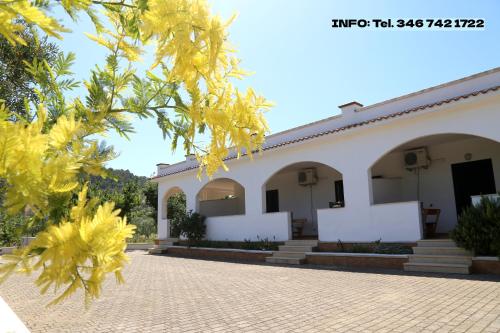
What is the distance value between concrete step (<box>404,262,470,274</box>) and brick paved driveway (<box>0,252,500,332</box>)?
78 centimetres

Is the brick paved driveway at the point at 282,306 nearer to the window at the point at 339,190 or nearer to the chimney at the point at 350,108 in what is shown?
the chimney at the point at 350,108

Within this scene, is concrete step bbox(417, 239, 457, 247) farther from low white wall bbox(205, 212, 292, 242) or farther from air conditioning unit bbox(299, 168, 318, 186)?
air conditioning unit bbox(299, 168, 318, 186)

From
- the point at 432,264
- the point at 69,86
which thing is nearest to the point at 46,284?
the point at 69,86

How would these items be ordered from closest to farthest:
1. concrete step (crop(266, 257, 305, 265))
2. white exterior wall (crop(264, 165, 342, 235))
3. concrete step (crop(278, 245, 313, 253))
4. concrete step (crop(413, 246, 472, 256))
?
concrete step (crop(413, 246, 472, 256)), concrete step (crop(266, 257, 305, 265)), concrete step (crop(278, 245, 313, 253)), white exterior wall (crop(264, 165, 342, 235))

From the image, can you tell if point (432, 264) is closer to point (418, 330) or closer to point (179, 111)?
point (418, 330)

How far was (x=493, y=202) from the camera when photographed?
9031 mm

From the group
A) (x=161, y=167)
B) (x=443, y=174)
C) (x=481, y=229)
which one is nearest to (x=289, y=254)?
(x=481, y=229)

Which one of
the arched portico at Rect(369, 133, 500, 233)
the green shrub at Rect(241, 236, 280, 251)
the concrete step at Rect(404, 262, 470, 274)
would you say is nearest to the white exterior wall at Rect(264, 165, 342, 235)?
the arched portico at Rect(369, 133, 500, 233)

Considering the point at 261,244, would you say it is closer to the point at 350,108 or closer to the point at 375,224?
the point at 375,224

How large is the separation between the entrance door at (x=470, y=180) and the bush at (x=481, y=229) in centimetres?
316

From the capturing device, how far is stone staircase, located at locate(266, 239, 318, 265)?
491 inches

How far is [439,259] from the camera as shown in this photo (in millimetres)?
9484

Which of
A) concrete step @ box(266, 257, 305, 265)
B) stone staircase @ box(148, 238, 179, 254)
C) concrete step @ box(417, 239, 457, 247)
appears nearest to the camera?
concrete step @ box(417, 239, 457, 247)

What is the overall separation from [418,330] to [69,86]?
5057 millimetres
